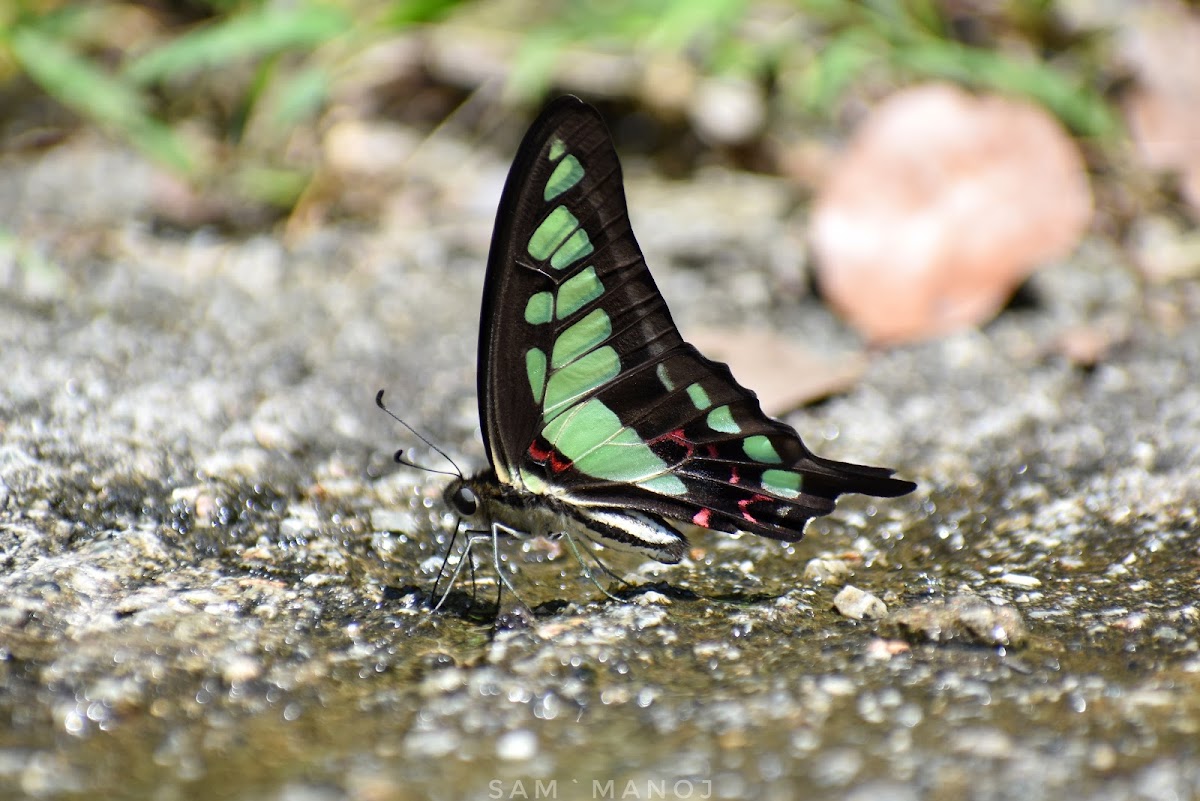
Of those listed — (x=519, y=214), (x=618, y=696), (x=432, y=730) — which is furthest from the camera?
(x=519, y=214)

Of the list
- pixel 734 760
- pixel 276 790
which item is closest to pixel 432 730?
pixel 276 790

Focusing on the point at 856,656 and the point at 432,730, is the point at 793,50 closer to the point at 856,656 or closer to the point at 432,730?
the point at 856,656

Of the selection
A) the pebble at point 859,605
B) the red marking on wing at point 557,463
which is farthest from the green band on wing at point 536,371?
the pebble at point 859,605

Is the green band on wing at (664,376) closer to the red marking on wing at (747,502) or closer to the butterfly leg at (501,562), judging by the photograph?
the red marking on wing at (747,502)

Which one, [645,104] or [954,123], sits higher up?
[645,104]

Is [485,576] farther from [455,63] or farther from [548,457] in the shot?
[455,63]

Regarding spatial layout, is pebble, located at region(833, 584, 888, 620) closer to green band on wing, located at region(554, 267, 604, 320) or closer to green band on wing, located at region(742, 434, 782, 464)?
green band on wing, located at region(742, 434, 782, 464)

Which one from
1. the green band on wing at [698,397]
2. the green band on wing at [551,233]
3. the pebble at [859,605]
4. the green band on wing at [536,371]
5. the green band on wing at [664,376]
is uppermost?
the green band on wing at [551,233]
